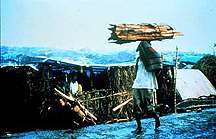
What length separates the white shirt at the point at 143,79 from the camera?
21.9 ft

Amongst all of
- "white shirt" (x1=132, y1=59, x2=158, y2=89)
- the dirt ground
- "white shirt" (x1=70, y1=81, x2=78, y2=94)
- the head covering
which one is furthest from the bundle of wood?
"white shirt" (x1=70, y1=81, x2=78, y2=94)

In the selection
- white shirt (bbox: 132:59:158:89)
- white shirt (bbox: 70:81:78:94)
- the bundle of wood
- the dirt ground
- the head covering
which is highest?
the bundle of wood

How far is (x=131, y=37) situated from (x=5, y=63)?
478cm

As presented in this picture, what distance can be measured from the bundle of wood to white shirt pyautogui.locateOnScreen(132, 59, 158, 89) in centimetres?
62

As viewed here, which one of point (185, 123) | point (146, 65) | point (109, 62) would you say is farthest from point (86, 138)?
point (109, 62)

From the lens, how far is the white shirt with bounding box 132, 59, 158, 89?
6.67m

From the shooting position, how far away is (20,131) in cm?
849

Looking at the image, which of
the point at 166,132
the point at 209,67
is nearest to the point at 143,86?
the point at 166,132

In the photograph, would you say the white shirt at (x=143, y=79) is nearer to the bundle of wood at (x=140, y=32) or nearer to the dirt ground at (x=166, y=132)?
the bundle of wood at (x=140, y=32)

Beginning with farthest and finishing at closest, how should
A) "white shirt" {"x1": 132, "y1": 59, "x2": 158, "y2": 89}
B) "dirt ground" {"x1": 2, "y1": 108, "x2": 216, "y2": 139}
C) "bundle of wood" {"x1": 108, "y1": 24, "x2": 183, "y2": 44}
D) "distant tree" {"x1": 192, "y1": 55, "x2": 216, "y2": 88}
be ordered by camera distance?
"distant tree" {"x1": 192, "y1": 55, "x2": 216, "y2": 88} < "bundle of wood" {"x1": 108, "y1": 24, "x2": 183, "y2": 44} < "white shirt" {"x1": 132, "y1": 59, "x2": 158, "y2": 89} < "dirt ground" {"x1": 2, "y1": 108, "x2": 216, "y2": 139}

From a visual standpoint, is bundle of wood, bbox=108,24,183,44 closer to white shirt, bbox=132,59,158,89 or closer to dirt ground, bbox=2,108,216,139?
white shirt, bbox=132,59,158,89

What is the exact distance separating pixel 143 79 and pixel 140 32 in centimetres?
114

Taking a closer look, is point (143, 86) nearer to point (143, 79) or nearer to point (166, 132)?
point (143, 79)

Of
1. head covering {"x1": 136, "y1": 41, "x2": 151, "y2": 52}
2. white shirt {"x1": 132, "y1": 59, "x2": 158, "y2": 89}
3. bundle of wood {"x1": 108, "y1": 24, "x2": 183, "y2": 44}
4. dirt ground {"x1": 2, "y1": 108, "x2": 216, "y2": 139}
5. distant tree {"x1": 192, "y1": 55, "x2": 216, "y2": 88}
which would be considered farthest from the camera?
distant tree {"x1": 192, "y1": 55, "x2": 216, "y2": 88}
